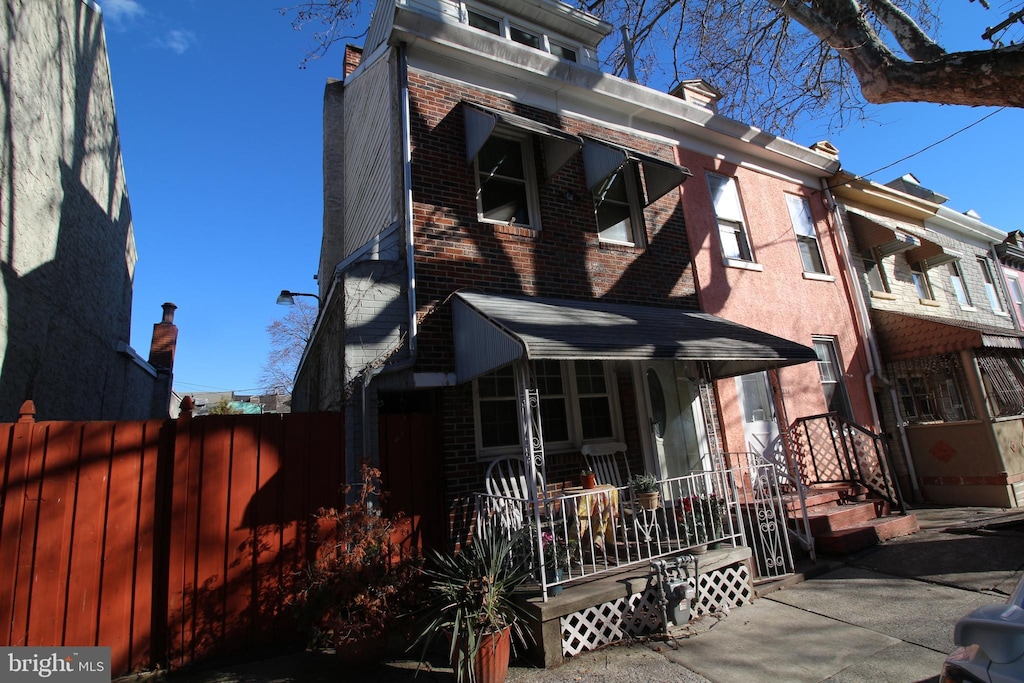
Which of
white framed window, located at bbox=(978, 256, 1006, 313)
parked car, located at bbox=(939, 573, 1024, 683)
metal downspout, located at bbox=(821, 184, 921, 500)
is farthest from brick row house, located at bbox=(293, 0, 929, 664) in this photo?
white framed window, located at bbox=(978, 256, 1006, 313)

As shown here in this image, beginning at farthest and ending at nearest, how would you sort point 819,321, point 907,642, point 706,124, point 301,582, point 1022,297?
point 1022,297 < point 819,321 < point 706,124 < point 301,582 < point 907,642

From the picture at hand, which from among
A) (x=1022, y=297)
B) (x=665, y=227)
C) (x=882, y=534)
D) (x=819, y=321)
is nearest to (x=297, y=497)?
(x=665, y=227)

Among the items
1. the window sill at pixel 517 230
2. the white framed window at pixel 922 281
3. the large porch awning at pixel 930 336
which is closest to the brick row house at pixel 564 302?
the window sill at pixel 517 230

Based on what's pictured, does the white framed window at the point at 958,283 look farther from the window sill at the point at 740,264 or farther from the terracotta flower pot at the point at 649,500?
the terracotta flower pot at the point at 649,500

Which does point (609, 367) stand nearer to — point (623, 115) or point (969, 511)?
point (623, 115)

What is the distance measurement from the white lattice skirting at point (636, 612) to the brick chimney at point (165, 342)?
15296 millimetres

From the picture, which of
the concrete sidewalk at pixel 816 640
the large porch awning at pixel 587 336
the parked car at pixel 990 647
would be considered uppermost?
the large porch awning at pixel 587 336

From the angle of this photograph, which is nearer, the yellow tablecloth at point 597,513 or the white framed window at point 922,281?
the yellow tablecloth at point 597,513

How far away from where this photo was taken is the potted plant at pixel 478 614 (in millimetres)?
3736

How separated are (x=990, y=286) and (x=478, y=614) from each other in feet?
64.9

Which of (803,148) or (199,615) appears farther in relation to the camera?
(803,148)

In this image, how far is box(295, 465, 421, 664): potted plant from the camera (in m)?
4.08

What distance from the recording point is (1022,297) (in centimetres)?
1755

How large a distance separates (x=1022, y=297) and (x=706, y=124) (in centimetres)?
1648
